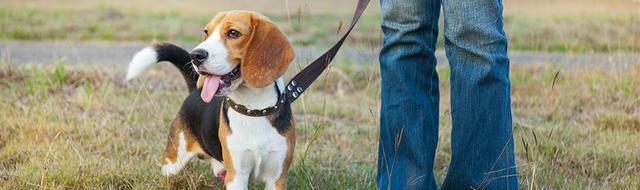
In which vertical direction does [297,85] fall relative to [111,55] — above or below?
above

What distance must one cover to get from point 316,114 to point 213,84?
127 inches

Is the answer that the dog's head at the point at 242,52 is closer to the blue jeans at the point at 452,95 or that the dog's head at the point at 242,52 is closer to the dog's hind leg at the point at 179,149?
the blue jeans at the point at 452,95

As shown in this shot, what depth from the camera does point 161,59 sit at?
413 centimetres

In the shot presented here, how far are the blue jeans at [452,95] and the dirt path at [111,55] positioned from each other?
4619mm

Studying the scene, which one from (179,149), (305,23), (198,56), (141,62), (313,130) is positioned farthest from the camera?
(305,23)

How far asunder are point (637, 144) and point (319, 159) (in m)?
1.98

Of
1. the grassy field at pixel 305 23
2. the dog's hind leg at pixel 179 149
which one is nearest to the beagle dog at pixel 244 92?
the dog's hind leg at pixel 179 149

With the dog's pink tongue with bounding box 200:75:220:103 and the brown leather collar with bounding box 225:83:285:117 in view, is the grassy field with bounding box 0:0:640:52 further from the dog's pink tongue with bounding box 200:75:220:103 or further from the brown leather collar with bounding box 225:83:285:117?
the dog's pink tongue with bounding box 200:75:220:103

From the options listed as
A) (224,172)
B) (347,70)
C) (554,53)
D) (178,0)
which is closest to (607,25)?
(554,53)

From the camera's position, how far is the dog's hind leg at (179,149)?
418cm

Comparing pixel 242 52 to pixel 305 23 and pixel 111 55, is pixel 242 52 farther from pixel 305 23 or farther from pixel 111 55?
pixel 305 23

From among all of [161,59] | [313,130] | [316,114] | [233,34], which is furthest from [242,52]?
[316,114]

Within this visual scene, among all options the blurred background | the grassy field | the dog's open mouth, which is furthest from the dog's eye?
the grassy field

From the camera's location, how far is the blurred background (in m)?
4.44
